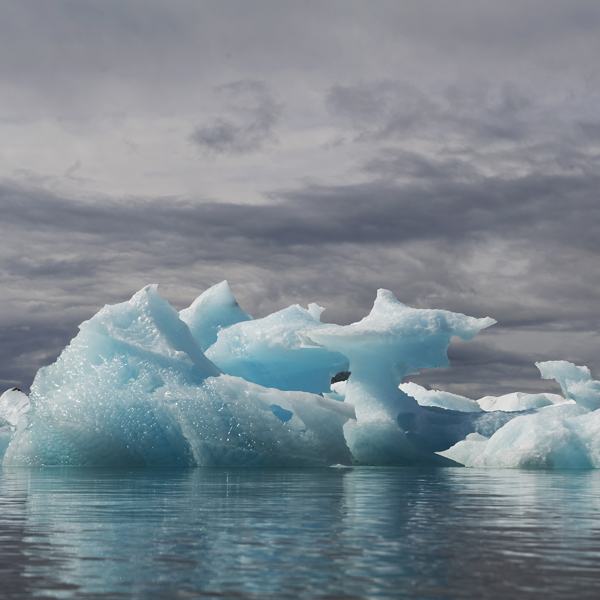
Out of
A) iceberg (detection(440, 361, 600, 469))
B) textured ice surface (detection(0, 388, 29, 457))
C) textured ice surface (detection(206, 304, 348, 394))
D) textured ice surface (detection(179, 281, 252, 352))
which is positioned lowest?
iceberg (detection(440, 361, 600, 469))

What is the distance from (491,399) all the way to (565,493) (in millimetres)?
30365

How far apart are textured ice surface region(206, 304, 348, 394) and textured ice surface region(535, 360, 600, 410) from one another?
18.3ft

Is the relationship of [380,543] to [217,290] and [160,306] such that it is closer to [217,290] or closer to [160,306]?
[160,306]

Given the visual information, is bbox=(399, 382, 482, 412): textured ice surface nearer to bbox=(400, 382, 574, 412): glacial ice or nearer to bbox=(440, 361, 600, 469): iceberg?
bbox=(400, 382, 574, 412): glacial ice

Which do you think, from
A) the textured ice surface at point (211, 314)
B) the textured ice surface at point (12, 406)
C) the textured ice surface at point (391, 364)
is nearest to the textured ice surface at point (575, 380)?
the textured ice surface at point (391, 364)

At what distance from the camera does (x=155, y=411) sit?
15508 millimetres

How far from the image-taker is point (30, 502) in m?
6.86

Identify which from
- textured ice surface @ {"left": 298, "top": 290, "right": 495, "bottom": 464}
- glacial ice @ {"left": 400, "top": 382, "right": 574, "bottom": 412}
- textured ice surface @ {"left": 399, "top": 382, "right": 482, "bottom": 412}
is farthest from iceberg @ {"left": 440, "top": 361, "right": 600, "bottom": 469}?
textured ice surface @ {"left": 399, "top": 382, "right": 482, "bottom": 412}

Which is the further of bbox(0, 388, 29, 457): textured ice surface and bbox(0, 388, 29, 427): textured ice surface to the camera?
bbox(0, 388, 29, 427): textured ice surface

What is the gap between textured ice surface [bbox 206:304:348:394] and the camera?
20.0 m

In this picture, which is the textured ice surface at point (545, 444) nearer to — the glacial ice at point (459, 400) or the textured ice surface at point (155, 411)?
the textured ice surface at point (155, 411)

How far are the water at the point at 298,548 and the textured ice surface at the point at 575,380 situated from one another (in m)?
15.3

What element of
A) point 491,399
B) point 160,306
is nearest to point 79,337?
point 160,306

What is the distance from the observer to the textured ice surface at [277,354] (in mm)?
20047
